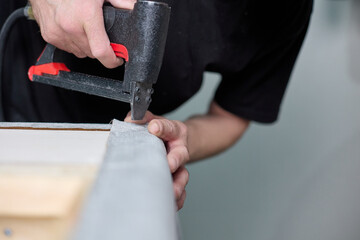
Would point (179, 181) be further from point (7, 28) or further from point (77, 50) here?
point (7, 28)

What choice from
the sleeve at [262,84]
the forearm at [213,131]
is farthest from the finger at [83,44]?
the sleeve at [262,84]

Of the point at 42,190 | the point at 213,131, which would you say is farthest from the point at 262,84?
the point at 42,190

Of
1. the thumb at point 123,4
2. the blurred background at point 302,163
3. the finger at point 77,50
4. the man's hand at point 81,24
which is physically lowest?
the blurred background at point 302,163

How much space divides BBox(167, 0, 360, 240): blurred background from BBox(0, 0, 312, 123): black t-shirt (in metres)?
0.65

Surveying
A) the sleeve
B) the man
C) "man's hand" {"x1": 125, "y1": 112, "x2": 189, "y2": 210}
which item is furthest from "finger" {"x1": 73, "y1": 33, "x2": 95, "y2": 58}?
the sleeve

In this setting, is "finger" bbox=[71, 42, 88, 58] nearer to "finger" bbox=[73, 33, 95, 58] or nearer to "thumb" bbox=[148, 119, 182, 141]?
"finger" bbox=[73, 33, 95, 58]

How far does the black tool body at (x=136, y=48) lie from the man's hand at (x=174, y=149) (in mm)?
43

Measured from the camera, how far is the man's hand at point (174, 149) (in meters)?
A: 0.54

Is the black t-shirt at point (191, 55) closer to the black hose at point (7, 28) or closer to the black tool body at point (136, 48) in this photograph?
the black hose at point (7, 28)

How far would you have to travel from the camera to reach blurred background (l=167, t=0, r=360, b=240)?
1.55m

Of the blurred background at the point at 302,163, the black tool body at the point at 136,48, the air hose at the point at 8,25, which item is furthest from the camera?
the blurred background at the point at 302,163

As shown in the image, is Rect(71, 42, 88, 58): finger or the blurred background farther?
Result: the blurred background

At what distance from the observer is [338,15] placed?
60.1 inches

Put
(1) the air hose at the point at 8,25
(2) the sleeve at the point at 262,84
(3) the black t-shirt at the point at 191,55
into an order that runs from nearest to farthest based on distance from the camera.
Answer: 1. (1) the air hose at the point at 8,25
2. (3) the black t-shirt at the point at 191,55
3. (2) the sleeve at the point at 262,84
